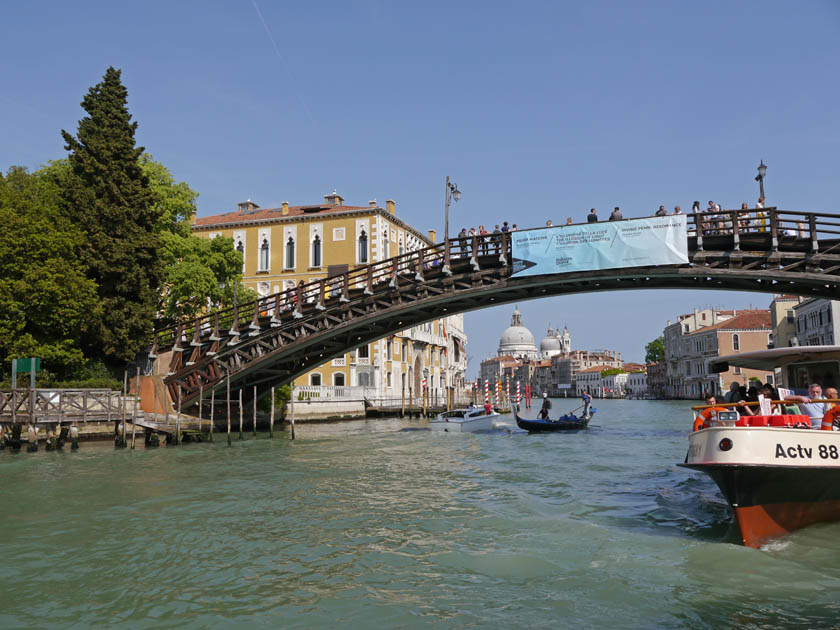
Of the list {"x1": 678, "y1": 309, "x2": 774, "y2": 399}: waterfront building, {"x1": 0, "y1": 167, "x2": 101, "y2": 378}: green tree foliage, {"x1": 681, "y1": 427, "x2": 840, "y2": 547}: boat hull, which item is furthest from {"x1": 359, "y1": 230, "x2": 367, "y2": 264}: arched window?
{"x1": 678, "y1": 309, "x2": 774, "y2": 399}: waterfront building

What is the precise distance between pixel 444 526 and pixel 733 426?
11.8 ft

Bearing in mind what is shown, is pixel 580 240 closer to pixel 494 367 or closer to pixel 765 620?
pixel 765 620

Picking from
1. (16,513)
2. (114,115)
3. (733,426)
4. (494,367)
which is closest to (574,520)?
(733,426)

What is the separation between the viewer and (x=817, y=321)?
44.3m

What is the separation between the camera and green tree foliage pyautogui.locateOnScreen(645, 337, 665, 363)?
104 meters

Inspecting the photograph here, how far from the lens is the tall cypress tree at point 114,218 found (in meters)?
21.5

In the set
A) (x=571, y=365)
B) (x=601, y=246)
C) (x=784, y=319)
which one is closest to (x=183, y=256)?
(x=601, y=246)

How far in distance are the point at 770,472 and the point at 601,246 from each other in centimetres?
1196

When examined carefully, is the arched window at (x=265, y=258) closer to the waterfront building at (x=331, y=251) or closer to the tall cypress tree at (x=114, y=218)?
the waterfront building at (x=331, y=251)

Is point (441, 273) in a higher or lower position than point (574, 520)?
higher

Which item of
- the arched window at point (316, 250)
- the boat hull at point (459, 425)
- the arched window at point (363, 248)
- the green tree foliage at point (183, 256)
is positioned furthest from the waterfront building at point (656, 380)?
the green tree foliage at point (183, 256)

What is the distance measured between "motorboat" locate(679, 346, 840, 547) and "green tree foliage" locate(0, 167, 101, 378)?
57.9 ft

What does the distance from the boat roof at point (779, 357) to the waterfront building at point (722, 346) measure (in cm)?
5570

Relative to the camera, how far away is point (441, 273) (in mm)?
19672
